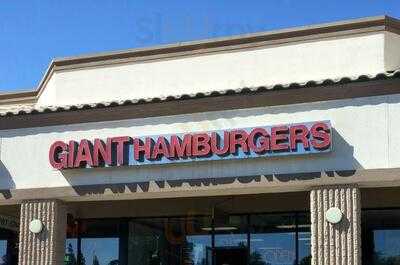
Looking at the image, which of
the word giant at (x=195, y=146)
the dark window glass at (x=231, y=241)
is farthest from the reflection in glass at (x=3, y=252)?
the dark window glass at (x=231, y=241)

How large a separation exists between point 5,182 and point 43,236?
142cm

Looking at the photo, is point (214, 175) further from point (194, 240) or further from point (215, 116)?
point (194, 240)

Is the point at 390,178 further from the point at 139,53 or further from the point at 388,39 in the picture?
the point at 139,53

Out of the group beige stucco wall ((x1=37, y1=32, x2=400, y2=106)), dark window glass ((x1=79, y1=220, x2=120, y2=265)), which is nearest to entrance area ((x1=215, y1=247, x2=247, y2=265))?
dark window glass ((x1=79, y1=220, x2=120, y2=265))

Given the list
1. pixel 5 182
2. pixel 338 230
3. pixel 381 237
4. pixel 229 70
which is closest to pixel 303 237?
pixel 381 237

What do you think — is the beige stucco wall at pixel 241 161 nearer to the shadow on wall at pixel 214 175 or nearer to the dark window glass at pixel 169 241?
the shadow on wall at pixel 214 175

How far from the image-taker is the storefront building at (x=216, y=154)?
12.7 metres

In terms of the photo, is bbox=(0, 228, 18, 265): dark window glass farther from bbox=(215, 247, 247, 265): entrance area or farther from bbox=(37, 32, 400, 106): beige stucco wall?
bbox=(215, 247, 247, 265): entrance area

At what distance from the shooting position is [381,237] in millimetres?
15750

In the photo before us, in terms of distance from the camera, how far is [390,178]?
12.2 metres

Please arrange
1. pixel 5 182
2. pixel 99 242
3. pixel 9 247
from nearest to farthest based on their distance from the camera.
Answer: pixel 5 182
pixel 99 242
pixel 9 247

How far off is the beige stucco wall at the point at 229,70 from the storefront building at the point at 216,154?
3 cm

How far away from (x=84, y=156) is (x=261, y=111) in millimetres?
3629

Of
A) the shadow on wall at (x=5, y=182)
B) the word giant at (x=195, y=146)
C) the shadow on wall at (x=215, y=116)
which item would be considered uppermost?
the shadow on wall at (x=215, y=116)
